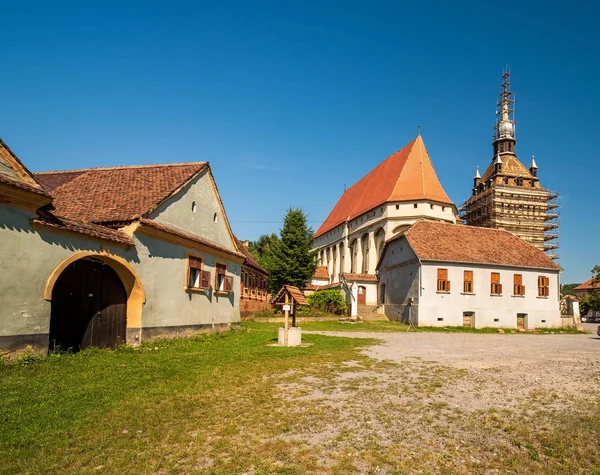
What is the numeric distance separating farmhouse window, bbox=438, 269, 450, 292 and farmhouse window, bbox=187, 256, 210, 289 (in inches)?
713

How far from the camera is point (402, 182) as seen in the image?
47.8 m

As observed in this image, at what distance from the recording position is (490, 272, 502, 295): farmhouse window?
30.9 metres

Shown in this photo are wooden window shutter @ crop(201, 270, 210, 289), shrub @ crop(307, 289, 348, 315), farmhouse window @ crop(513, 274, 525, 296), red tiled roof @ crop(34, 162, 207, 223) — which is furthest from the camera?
shrub @ crop(307, 289, 348, 315)

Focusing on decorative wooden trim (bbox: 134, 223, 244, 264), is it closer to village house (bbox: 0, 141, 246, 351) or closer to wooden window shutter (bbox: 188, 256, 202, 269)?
village house (bbox: 0, 141, 246, 351)

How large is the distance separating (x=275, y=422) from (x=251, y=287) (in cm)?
2632

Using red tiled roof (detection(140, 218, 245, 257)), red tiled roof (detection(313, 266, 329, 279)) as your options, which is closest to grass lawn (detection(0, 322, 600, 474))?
red tiled roof (detection(140, 218, 245, 257))

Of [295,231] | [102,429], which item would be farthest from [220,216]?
[295,231]

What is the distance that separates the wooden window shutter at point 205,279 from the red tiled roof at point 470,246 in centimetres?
1665

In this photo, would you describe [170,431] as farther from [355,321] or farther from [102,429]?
[355,321]

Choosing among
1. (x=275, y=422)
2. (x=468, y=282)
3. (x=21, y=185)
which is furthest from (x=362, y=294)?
(x=275, y=422)

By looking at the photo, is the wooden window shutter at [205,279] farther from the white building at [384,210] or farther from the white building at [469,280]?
the white building at [384,210]

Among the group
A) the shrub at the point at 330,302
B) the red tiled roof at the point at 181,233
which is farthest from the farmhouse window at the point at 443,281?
the red tiled roof at the point at 181,233

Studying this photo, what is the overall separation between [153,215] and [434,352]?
33.3ft

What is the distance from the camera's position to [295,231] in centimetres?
4109
